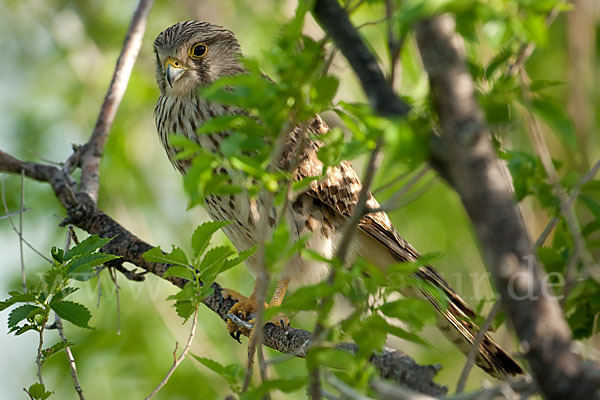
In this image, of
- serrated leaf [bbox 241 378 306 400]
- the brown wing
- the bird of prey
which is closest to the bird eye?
the bird of prey

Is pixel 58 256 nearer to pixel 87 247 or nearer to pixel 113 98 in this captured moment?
pixel 87 247

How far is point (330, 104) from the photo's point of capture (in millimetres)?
1540

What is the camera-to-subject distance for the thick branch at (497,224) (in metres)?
1.31

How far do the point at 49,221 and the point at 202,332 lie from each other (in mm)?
1322

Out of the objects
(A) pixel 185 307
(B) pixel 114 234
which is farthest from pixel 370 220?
(A) pixel 185 307

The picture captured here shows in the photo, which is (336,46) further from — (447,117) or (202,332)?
(202,332)

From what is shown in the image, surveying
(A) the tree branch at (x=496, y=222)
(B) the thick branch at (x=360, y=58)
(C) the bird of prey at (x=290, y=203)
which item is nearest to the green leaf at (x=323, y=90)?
(B) the thick branch at (x=360, y=58)

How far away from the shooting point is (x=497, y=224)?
131cm

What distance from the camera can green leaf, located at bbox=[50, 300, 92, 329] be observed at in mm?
2195

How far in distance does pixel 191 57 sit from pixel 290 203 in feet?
3.37

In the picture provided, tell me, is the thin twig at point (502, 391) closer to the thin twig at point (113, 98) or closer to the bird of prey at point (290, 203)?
the bird of prey at point (290, 203)

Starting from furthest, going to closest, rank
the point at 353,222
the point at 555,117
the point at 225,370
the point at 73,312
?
1. the point at 73,312
2. the point at 225,370
3. the point at 555,117
4. the point at 353,222

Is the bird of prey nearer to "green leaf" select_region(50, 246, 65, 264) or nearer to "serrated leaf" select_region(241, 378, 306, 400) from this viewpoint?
"green leaf" select_region(50, 246, 65, 264)

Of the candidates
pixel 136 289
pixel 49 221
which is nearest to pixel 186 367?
pixel 136 289
